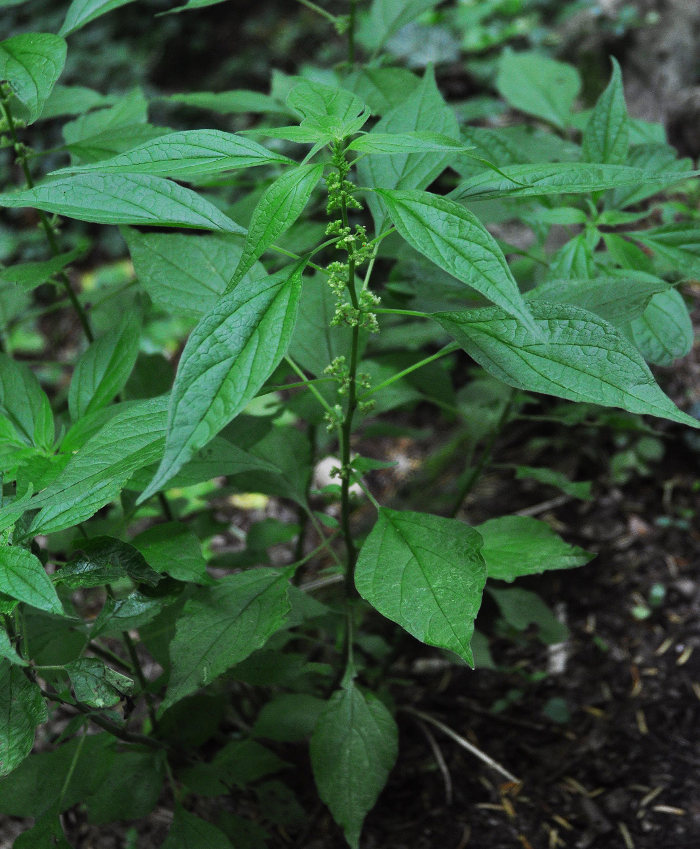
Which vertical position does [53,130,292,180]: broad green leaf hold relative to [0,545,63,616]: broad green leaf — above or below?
above

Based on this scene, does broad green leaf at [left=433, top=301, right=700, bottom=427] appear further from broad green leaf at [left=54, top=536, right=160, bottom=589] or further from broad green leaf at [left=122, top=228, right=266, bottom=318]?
broad green leaf at [left=54, top=536, right=160, bottom=589]

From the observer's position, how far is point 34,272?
1.78 metres

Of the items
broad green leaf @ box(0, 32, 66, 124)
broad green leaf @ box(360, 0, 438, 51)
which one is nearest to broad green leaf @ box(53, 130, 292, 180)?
broad green leaf @ box(0, 32, 66, 124)

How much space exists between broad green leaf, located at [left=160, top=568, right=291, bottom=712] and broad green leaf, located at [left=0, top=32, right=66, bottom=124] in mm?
1042

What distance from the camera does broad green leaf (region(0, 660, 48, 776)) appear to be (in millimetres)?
1237

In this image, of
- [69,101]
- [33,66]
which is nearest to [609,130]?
[33,66]

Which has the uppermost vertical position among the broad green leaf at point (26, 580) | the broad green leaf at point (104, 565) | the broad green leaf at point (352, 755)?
the broad green leaf at point (26, 580)

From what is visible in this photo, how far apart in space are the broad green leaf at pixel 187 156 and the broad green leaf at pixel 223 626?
0.85 meters

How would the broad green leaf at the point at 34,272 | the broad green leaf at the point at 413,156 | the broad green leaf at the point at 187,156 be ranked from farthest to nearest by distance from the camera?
the broad green leaf at the point at 34,272
the broad green leaf at the point at 413,156
the broad green leaf at the point at 187,156

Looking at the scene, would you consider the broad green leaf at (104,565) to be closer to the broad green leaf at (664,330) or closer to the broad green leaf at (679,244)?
the broad green leaf at (664,330)

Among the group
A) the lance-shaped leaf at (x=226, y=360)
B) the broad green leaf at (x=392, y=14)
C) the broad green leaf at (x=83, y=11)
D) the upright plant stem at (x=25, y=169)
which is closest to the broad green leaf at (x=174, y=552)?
the lance-shaped leaf at (x=226, y=360)

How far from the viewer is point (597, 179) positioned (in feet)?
3.97

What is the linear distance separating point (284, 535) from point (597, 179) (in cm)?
160

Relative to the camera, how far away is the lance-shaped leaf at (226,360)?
1000mm
